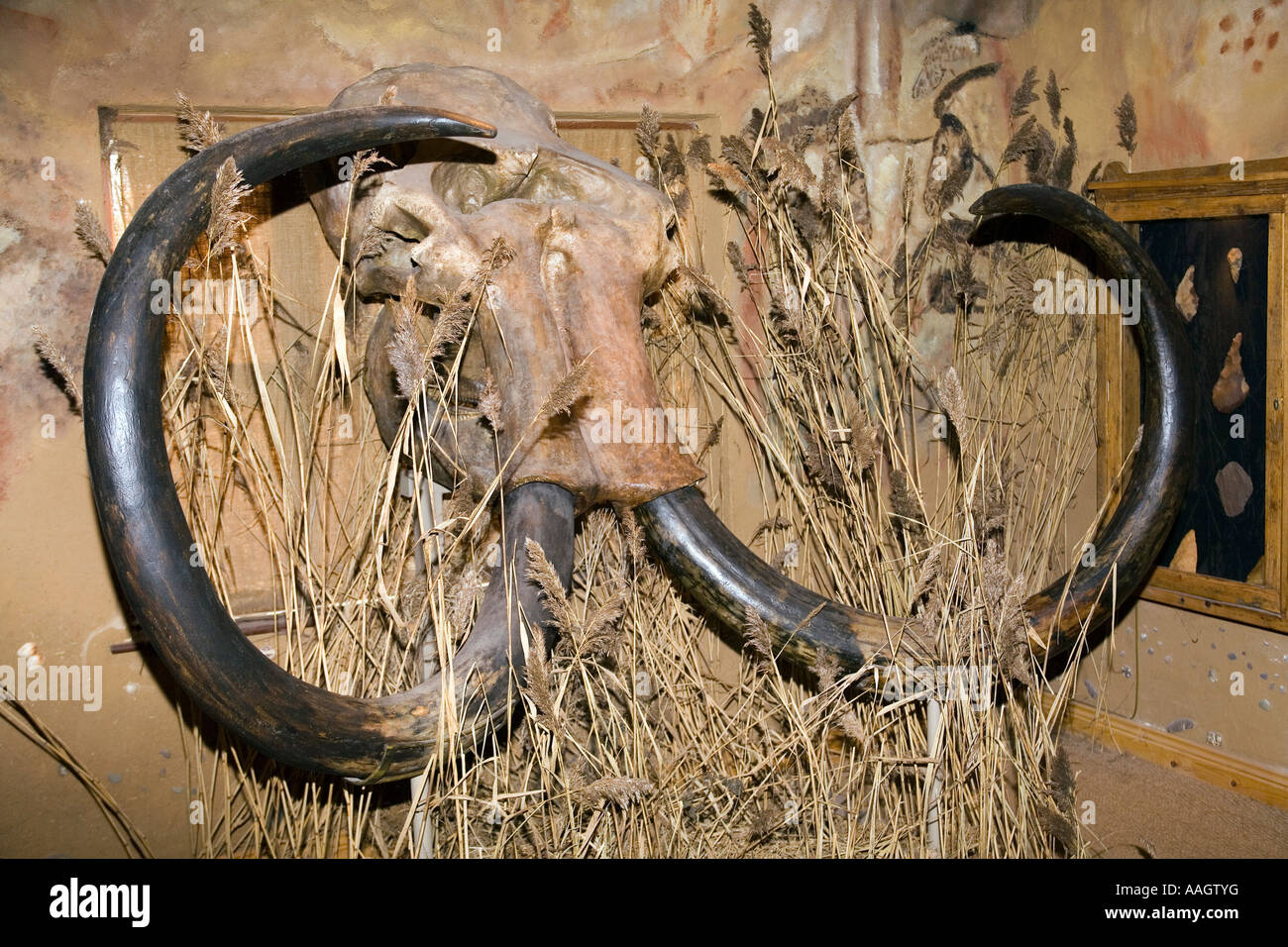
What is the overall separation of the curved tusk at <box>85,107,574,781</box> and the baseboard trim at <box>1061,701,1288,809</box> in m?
1.42

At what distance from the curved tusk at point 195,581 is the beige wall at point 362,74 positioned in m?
0.56

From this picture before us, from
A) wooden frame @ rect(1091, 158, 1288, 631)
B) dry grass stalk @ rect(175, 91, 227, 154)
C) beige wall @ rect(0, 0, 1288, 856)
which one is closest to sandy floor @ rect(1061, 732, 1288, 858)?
beige wall @ rect(0, 0, 1288, 856)

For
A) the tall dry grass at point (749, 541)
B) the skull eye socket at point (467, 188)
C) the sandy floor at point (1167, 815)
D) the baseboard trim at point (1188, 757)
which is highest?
the skull eye socket at point (467, 188)

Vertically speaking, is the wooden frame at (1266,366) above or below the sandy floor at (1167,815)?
above

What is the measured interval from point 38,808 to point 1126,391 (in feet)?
8.06

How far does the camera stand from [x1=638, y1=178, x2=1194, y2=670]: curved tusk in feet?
5.95

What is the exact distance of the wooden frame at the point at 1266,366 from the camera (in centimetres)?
229

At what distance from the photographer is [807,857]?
1917 mm

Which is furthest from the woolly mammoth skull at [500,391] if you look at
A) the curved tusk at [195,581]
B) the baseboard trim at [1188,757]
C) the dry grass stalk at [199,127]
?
Answer: the baseboard trim at [1188,757]

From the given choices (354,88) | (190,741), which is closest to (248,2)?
(354,88)

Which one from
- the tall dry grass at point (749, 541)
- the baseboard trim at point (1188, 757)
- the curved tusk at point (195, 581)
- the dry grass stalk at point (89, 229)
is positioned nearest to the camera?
the curved tusk at point (195, 581)

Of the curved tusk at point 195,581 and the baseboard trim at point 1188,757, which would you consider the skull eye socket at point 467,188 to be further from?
the baseboard trim at point 1188,757
